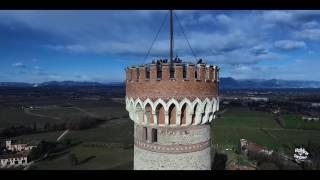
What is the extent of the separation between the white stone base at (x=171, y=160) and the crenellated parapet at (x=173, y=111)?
817 mm

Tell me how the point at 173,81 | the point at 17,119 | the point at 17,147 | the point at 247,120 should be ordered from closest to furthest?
the point at 173,81, the point at 17,147, the point at 247,120, the point at 17,119

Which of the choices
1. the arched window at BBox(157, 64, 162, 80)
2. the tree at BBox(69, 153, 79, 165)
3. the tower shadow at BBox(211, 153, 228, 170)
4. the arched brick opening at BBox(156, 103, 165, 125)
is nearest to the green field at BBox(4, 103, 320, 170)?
the tree at BBox(69, 153, 79, 165)

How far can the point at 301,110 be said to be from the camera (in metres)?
94.1

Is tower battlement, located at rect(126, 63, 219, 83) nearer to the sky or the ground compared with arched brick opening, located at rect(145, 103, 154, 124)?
nearer to the sky

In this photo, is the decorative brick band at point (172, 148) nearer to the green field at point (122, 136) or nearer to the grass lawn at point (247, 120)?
the green field at point (122, 136)

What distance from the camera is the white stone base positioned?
843 cm

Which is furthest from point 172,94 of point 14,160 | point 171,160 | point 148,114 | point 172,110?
point 14,160

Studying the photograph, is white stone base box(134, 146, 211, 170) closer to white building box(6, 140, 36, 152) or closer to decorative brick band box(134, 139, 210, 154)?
decorative brick band box(134, 139, 210, 154)

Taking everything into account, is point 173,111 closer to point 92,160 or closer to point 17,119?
point 92,160

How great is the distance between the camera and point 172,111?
329 inches

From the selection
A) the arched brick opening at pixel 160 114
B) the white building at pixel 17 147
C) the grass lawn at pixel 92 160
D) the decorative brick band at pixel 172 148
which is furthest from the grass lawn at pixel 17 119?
the arched brick opening at pixel 160 114

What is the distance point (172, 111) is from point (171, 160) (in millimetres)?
1277
